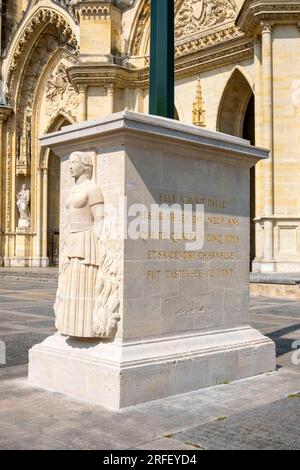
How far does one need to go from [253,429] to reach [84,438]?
1.25 m

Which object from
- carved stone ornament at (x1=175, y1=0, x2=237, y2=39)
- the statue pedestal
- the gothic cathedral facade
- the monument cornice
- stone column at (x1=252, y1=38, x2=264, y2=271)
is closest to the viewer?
the statue pedestal

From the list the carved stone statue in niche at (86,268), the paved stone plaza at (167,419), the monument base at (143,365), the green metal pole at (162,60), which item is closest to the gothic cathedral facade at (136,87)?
the green metal pole at (162,60)

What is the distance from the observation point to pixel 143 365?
529cm

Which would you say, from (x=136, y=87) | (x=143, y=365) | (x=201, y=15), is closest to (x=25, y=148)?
(x=136, y=87)

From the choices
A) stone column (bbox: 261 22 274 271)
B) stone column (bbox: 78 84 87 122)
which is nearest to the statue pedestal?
stone column (bbox: 261 22 274 271)

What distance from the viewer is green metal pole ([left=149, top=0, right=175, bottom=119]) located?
6.48 m

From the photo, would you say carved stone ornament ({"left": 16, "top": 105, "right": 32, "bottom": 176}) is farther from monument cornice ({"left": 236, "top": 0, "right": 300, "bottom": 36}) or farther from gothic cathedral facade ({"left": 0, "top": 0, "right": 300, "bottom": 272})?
monument cornice ({"left": 236, "top": 0, "right": 300, "bottom": 36})

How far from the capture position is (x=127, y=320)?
540 cm

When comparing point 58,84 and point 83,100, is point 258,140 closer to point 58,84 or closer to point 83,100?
point 83,100

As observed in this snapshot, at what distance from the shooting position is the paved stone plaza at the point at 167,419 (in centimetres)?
421

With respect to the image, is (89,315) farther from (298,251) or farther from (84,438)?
(298,251)

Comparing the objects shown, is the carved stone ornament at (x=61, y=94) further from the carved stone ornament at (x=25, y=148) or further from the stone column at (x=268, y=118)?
the stone column at (x=268, y=118)

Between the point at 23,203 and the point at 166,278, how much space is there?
30.1 m
